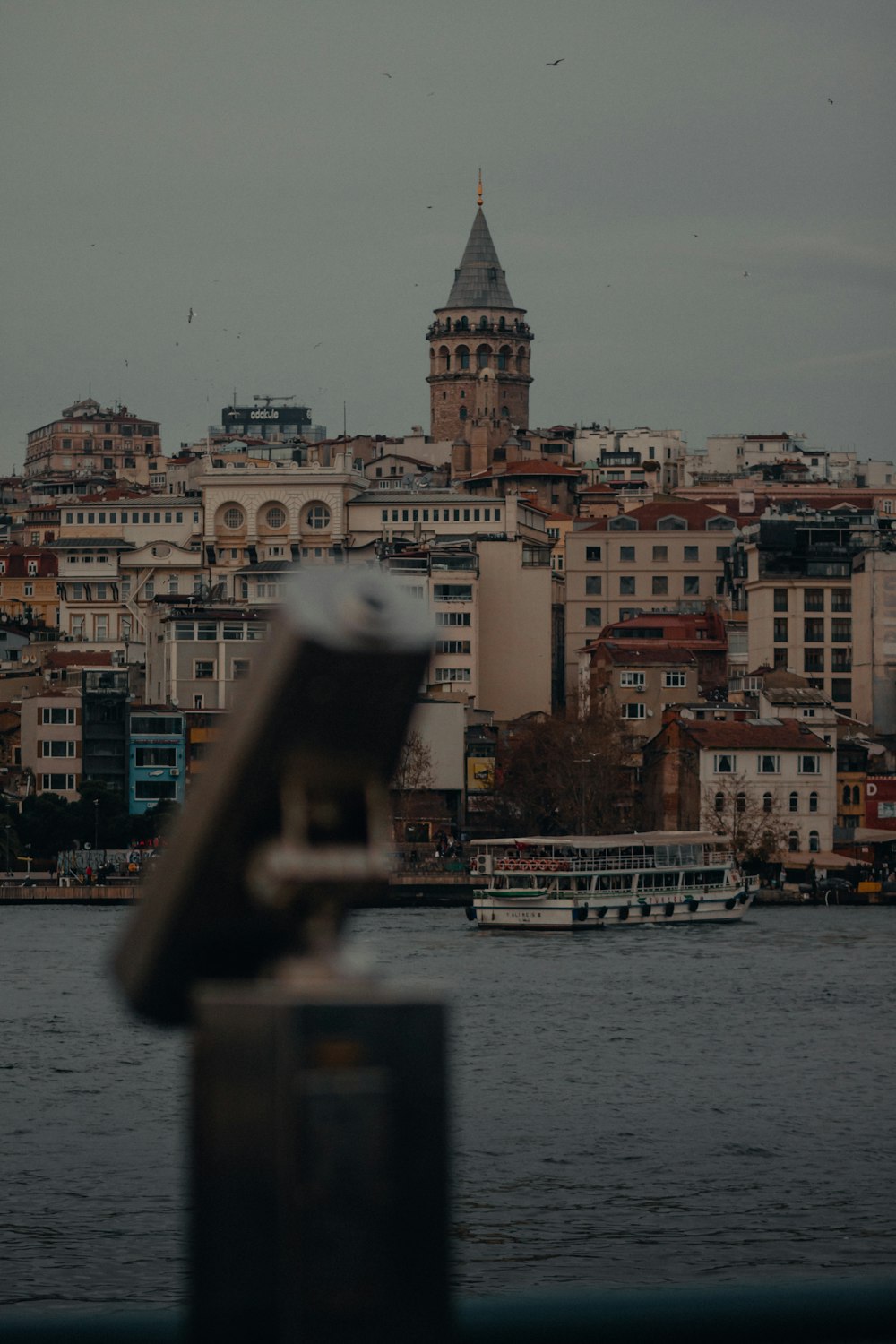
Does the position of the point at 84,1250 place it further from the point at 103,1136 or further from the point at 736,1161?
the point at 736,1161

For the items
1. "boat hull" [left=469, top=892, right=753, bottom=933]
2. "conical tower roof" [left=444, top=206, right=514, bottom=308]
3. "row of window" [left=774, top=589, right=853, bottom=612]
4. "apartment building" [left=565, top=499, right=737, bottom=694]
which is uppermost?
"conical tower roof" [left=444, top=206, right=514, bottom=308]

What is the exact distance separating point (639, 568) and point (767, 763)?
17875mm

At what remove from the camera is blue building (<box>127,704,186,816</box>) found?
54.2 m

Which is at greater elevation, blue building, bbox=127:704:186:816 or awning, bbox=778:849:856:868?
blue building, bbox=127:704:186:816

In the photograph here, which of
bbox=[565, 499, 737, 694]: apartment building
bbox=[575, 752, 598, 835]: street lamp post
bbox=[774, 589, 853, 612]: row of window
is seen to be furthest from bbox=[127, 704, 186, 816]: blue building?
bbox=[565, 499, 737, 694]: apartment building

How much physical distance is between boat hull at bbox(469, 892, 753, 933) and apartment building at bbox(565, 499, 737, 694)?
24.1 metres

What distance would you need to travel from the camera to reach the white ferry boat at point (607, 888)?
42.5 metres

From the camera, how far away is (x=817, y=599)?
61.0 meters

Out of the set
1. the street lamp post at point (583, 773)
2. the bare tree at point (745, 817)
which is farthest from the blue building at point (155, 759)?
the bare tree at point (745, 817)

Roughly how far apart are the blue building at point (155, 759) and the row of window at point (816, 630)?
16895 millimetres

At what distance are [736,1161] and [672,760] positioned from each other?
115 ft

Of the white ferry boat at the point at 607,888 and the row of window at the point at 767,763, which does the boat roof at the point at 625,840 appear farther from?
the row of window at the point at 767,763

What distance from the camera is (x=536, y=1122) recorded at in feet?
65.8

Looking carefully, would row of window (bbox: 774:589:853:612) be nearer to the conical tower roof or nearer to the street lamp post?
the street lamp post
